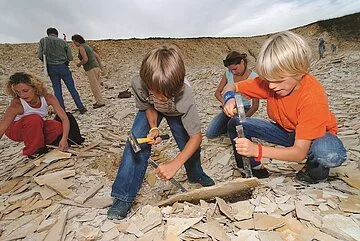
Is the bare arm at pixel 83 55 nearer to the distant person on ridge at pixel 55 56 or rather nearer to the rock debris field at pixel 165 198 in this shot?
the distant person on ridge at pixel 55 56

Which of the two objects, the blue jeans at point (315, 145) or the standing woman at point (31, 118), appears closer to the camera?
the blue jeans at point (315, 145)

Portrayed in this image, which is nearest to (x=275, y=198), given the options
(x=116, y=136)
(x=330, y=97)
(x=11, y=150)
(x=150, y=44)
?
(x=116, y=136)

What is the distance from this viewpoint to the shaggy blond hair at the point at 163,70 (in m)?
1.88

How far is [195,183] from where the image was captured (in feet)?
9.70

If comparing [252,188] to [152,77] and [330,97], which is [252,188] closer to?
[152,77]

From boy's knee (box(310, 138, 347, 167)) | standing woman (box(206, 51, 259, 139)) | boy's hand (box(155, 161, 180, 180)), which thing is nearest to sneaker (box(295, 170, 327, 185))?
boy's knee (box(310, 138, 347, 167))

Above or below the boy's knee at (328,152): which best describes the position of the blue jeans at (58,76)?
above

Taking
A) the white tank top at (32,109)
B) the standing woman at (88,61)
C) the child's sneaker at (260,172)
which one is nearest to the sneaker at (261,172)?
the child's sneaker at (260,172)

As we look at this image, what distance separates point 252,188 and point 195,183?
3.20 feet

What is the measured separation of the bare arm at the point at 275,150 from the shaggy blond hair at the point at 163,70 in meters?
0.61

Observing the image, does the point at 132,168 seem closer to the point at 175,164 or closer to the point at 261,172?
the point at 175,164

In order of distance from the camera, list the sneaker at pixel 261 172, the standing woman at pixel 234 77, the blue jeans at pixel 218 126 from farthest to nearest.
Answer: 1. the blue jeans at pixel 218 126
2. the standing woman at pixel 234 77
3. the sneaker at pixel 261 172

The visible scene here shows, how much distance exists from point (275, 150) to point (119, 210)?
4.30 ft

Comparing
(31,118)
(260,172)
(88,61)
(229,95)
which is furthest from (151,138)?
(88,61)
